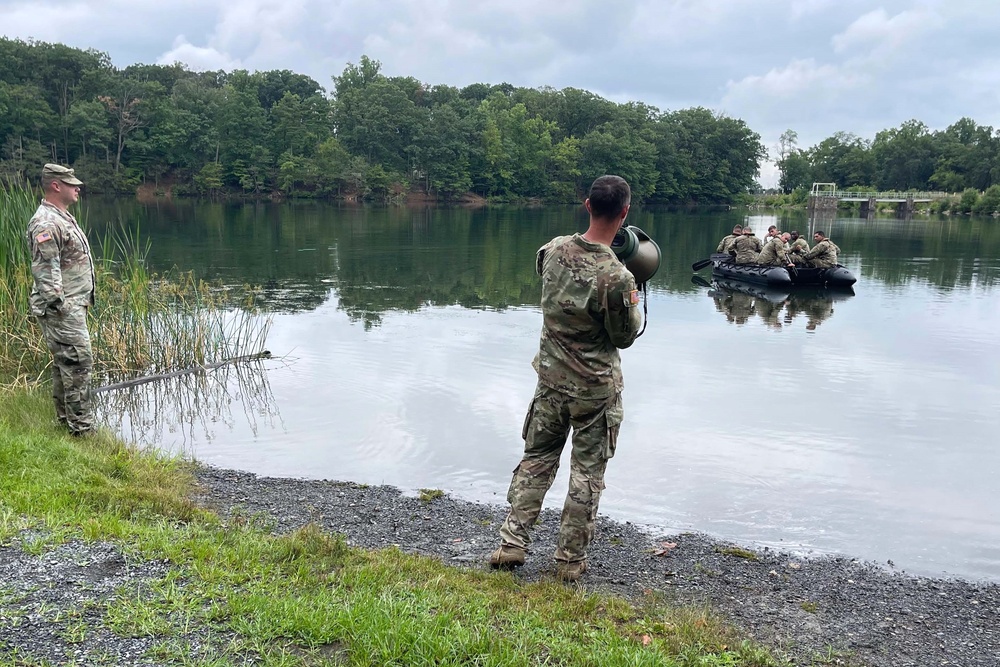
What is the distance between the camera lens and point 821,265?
22.2 m

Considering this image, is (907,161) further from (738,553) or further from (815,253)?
(738,553)

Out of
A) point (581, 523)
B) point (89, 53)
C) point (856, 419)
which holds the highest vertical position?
point (89, 53)

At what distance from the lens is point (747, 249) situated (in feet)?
76.8

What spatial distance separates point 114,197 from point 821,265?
62.2m

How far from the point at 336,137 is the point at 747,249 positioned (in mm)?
66157

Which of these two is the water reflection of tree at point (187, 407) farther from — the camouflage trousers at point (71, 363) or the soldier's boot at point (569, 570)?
the soldier's boot at point (569, 570)

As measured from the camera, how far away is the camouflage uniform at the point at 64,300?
248 inches

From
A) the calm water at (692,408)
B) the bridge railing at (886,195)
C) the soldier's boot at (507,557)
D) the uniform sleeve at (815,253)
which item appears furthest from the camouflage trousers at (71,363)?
the bridge railing at (886,195)

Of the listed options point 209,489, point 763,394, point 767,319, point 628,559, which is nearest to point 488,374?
point 763,394

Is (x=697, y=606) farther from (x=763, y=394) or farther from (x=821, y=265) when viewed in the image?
(x=821, y=265)

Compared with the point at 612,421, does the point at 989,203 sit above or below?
above

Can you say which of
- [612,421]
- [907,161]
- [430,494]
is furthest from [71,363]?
[907,161]

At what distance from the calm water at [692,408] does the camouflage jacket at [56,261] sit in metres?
2.23

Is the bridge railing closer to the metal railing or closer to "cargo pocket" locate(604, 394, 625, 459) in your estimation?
the metal railing
